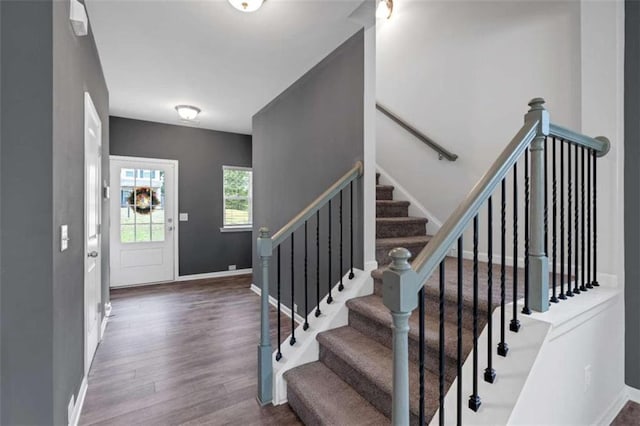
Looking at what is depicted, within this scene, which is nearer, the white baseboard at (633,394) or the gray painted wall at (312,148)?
the white baseboard at (633,394)

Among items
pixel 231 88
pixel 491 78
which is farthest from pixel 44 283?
pixel 491 78

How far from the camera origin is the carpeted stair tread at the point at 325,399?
1636 millimetres

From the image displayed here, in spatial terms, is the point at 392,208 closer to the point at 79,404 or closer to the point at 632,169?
the point at 632,169

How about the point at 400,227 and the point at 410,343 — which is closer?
the point at 410,343

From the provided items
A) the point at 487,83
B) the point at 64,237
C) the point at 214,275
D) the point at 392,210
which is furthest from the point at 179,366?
the point at 487,83

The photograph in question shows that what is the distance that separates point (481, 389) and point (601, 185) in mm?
1511

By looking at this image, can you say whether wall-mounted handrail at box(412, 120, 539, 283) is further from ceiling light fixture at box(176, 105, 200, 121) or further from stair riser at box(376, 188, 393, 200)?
ceiling light fixture at box(176, 105, 200, 121)

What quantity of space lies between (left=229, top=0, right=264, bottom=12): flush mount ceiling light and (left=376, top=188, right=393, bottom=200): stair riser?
2.26 metres

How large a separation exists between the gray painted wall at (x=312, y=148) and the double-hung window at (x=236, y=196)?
1433 mm

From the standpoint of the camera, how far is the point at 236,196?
5949 mm

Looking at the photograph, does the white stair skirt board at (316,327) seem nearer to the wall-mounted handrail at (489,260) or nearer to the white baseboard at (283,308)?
the white baseboard at (283,308)

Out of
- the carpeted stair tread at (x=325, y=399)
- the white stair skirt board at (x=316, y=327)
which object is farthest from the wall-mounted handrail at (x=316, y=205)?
the carpeted stair tread at (x=325, y=399)

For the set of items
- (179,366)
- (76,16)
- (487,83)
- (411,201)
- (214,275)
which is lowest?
(179,366)

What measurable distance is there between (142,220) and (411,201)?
13.6 ft
